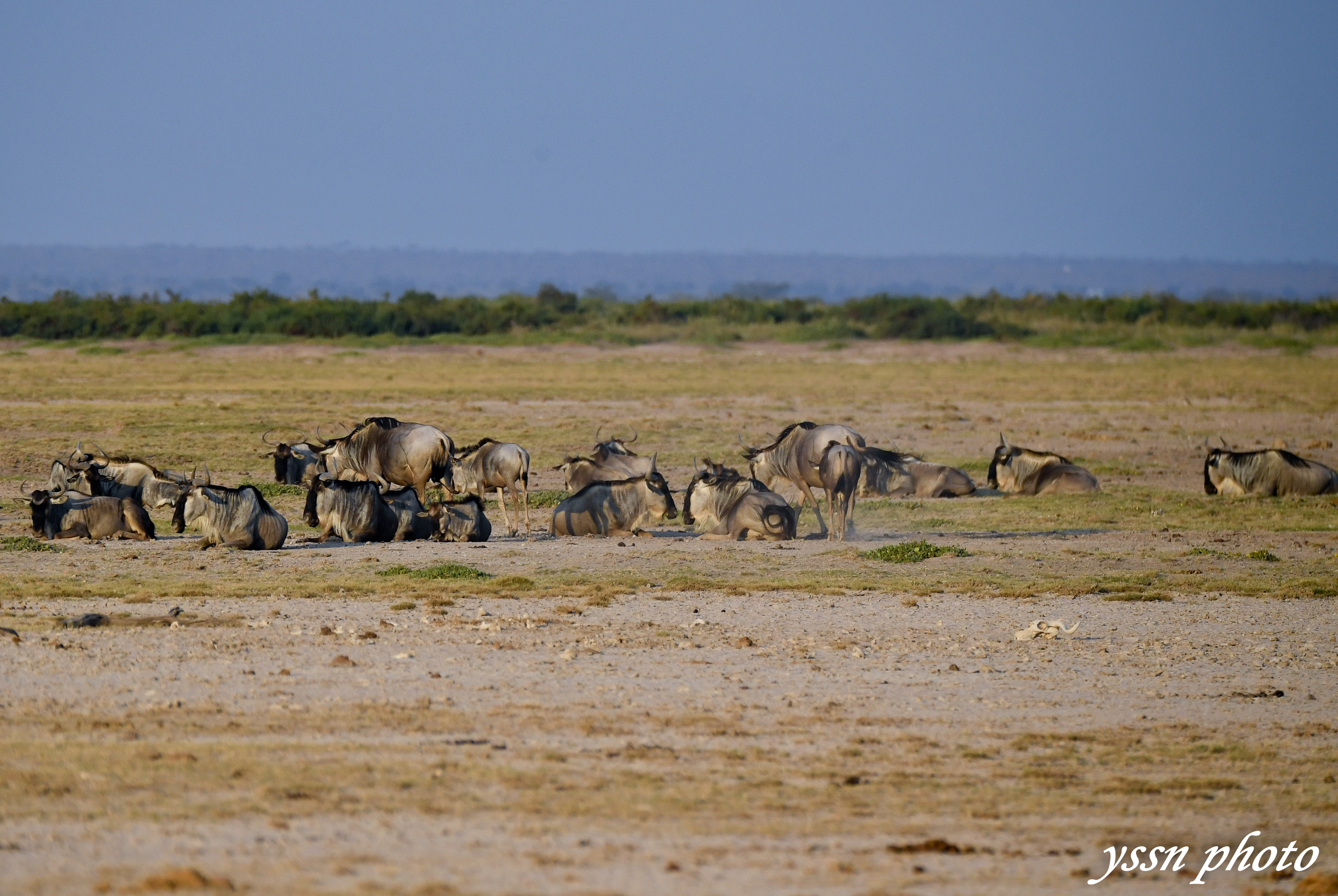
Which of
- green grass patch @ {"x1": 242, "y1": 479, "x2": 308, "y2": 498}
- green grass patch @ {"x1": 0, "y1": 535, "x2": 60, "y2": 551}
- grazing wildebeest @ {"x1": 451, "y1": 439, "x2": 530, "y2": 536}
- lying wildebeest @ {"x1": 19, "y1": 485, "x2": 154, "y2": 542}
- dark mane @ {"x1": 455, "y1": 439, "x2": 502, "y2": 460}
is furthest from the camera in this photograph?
green grass patch @ {"x1": 242, "y1": 479, "x2": 308, "y2": 498}

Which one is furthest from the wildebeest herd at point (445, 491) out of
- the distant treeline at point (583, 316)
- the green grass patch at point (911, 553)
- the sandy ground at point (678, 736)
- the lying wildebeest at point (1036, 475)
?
the distant treeline at point (583, 316)

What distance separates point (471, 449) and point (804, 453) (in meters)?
3.64

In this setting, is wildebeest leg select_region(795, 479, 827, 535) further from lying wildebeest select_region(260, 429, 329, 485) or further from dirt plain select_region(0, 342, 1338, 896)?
lying wildebeest select_region(260, 429, 329, 485)

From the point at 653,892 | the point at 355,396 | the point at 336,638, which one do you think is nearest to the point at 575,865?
the point at 653,892

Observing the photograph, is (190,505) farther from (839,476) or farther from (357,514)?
(839,476)

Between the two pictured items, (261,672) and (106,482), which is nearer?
(261,672)

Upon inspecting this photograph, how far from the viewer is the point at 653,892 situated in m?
5.44

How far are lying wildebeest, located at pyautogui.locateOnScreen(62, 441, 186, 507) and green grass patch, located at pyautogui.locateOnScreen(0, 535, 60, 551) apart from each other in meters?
1.92

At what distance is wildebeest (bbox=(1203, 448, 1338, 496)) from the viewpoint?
18.7 meters

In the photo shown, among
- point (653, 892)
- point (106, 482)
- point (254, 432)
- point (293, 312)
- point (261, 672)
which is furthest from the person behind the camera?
point (293, 312)

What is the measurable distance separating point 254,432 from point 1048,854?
64.8ft

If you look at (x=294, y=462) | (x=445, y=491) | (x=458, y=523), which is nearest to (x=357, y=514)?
(x=458, y=523)

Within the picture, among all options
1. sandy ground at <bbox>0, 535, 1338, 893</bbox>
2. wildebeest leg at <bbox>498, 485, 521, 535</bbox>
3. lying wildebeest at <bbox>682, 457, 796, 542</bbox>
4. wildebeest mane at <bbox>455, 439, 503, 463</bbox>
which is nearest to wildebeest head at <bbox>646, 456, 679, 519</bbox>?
lying wildebeest at <bbox>682, 457, 796, 542</bbox>

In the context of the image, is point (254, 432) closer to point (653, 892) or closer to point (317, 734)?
point (317, 734)
